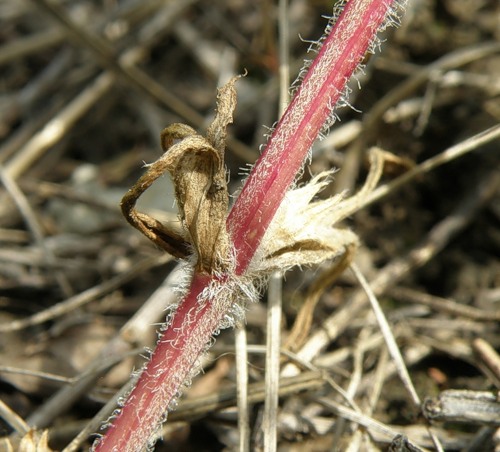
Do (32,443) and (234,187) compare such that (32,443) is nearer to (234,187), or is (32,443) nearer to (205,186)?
(205,186)

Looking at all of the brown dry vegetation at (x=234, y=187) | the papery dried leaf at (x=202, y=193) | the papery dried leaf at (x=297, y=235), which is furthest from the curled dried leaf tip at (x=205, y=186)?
the brown dry vegetation at (x=234, y=187)

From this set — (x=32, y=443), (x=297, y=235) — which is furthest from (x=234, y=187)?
(x=32, y=443)

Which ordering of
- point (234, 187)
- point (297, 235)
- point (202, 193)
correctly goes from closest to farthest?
point (202, 193), point (297, 235), point (234, 187)

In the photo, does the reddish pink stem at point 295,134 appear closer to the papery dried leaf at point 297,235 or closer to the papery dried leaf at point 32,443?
the papery dried leaf at point 297,235

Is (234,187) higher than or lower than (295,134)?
higher

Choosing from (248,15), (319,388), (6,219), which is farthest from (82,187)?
(319,388)

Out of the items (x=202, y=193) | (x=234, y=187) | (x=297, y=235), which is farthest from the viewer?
(x=234, y=187)

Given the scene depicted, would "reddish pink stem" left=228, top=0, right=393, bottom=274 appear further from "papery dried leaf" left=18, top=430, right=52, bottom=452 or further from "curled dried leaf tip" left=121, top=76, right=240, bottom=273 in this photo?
"papery dried leaf" left=18, top=430, right=52, bottom=452
